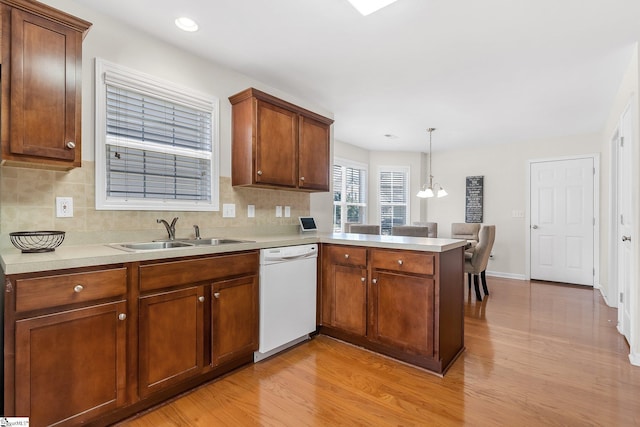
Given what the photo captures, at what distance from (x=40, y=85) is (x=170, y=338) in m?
1.50

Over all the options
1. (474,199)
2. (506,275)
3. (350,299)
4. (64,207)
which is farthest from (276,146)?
(506,275)

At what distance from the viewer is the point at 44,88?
1634 mm

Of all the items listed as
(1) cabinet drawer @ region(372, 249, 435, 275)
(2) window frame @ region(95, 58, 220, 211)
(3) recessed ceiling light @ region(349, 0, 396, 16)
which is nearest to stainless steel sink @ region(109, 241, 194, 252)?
(2) window frame @ region(95, 58, 220, 211)

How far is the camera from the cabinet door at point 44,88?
156cm

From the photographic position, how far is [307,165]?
3.16 m

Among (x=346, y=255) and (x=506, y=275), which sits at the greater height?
(x=346, y=255)

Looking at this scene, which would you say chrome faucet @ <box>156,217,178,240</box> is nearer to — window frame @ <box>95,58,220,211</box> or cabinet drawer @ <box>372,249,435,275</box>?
window frame @ <box>95,58,220,211</box>

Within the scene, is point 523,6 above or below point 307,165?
above

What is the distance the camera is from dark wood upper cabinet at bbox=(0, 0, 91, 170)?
1.54m

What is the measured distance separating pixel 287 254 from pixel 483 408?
1.57m

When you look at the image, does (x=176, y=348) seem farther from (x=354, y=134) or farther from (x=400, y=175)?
(x=400, y=175)

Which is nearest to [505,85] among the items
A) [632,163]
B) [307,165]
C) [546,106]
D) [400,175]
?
[546,106]

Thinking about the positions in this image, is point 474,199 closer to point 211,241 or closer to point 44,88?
point 211,241

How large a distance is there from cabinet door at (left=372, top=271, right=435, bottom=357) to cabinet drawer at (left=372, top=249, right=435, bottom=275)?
0.05 meters
